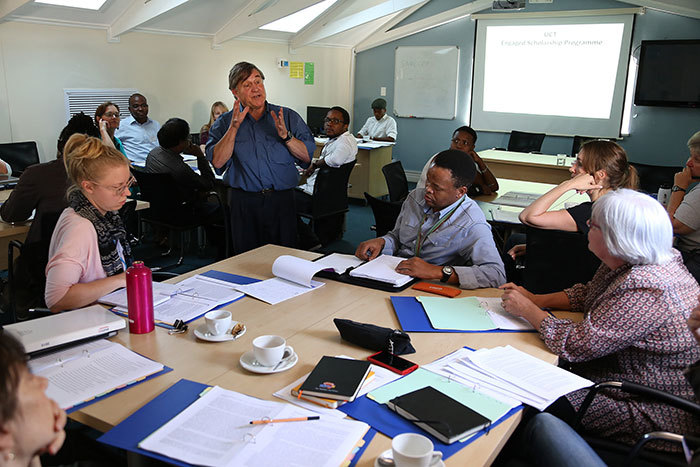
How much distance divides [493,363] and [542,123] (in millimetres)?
7308

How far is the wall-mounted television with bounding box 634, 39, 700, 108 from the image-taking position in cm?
695

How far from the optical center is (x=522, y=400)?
1467 millimetres

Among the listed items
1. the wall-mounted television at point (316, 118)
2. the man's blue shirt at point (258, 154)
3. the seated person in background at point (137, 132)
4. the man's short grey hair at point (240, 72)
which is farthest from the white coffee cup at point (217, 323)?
the wall-mounted television at point (316, 118)

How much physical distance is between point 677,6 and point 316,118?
16.2 ft

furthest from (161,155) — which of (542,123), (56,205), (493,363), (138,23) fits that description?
(542,123)

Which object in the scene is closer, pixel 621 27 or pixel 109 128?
pixel 109 128

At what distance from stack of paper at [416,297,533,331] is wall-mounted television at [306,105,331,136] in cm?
673

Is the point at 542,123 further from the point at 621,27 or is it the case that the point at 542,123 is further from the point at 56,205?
the point at 56,205

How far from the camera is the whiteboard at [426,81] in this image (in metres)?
8.79

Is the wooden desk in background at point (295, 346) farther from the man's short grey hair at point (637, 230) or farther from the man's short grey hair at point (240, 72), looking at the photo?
the man's short grey hair at point (240, 72)

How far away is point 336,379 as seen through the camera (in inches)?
58.5

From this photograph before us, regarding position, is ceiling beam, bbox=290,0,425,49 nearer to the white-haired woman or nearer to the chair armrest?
the white-haired woman

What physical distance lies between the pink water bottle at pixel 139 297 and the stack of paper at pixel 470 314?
91cm

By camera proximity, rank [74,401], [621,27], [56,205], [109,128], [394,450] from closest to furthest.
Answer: [394,450], [74,401], [56,205], [109,128], [621,27]
